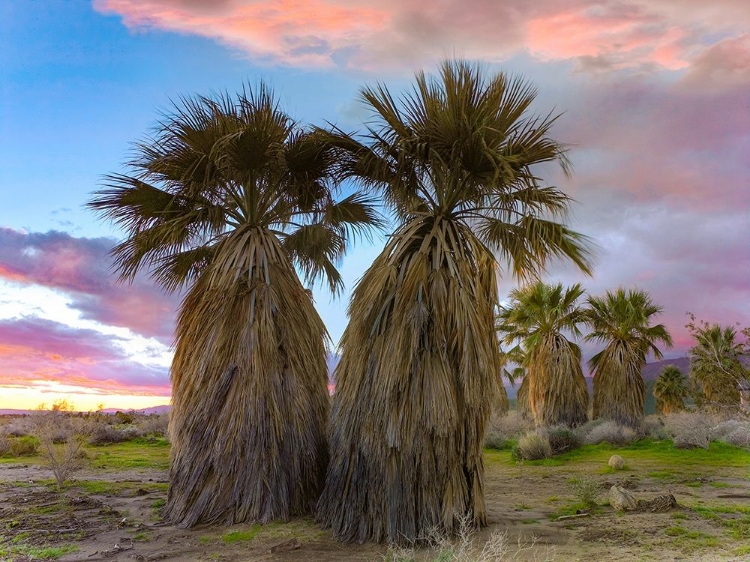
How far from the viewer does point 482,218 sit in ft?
33.3

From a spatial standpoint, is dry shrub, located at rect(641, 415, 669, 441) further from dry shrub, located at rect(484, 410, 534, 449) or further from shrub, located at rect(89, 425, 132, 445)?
shrub, located at rect(89, 425, 132, 445)

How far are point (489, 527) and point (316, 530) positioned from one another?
2818 mm

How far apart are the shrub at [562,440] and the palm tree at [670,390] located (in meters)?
24.2

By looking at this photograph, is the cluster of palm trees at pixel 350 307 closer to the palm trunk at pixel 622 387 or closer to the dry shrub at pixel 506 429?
the dry shrub at pixel 506 429

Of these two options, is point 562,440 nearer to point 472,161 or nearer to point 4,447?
point 472,161

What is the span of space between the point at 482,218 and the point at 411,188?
138cm

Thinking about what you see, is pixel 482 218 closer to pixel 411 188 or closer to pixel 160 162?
pixel 411 188

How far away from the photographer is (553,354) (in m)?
24.7

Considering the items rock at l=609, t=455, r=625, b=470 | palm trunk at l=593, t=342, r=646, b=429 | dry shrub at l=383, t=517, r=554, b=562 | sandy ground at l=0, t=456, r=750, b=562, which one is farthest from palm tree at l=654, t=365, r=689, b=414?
dry shrub at l=383, t=517, r=554, b=562

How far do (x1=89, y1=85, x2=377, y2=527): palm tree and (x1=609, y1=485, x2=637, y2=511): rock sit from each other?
17.9ft

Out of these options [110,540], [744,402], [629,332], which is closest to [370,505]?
[110,540]

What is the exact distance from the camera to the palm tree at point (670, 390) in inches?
1624

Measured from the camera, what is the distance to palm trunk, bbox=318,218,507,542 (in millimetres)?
8656

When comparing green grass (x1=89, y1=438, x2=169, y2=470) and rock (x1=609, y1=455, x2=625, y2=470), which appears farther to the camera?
green grass (x1=89, y1=438, x2=169, y2=470)
